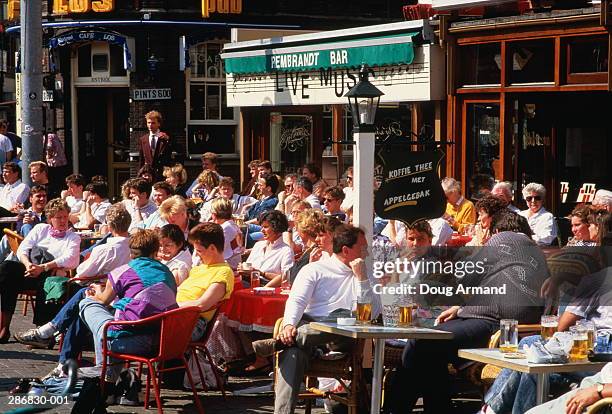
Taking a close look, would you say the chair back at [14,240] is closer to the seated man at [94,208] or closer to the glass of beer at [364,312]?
the seated man at [94,208]

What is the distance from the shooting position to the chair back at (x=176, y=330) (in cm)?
933

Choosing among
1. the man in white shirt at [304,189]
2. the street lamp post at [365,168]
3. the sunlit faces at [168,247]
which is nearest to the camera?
the street lamp post at [365,168]

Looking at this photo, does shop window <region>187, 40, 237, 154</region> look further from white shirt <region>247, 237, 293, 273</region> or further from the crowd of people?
white shirt <region>247, 237, 293, 273</region>

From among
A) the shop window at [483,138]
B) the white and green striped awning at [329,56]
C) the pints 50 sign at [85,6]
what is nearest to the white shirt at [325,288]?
the shop window at [483,138]

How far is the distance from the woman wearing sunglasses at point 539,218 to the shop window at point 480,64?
11.5 feet

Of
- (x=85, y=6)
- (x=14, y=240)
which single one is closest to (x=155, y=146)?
(x=14, y=240)

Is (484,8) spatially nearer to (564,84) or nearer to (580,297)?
(564,84)

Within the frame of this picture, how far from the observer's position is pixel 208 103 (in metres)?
27.4

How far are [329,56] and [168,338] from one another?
10549 millimetres

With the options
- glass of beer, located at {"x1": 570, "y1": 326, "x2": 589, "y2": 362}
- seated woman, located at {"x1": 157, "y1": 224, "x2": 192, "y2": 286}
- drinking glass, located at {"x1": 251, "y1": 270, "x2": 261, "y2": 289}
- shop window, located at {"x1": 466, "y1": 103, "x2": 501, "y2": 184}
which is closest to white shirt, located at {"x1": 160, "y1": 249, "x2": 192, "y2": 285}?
seated woman, located at {"x1": 157, "y1": 224, "x2": 192, "y2": 286}

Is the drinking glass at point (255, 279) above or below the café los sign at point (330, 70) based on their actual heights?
below

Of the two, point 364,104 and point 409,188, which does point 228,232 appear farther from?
point 364,104

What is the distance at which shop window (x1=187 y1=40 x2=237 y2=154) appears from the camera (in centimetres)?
2723

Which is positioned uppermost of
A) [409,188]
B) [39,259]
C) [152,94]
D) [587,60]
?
[587,60]
